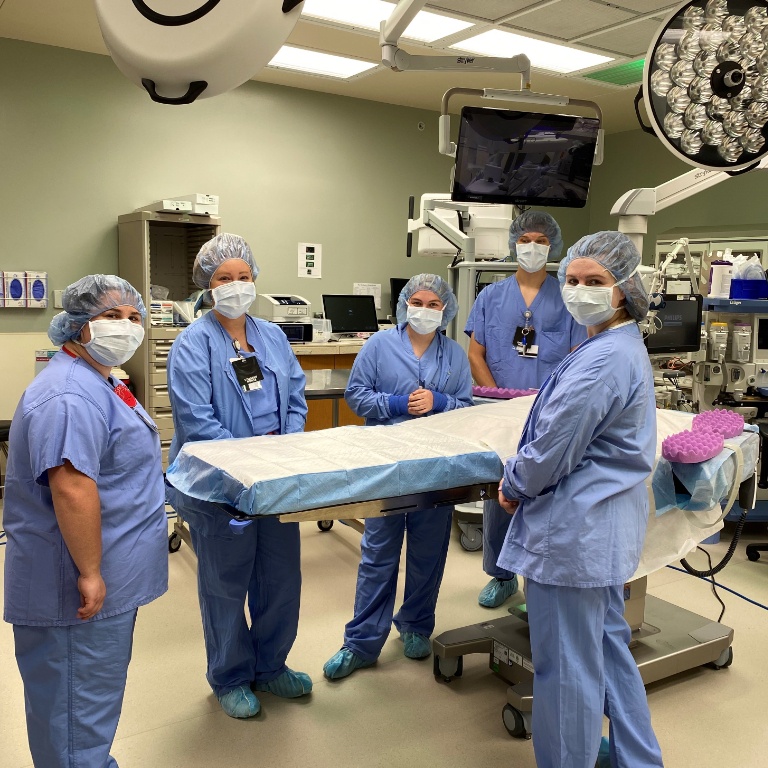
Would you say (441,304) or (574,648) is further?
(441,304)

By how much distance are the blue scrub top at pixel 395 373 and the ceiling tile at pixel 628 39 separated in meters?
2.84

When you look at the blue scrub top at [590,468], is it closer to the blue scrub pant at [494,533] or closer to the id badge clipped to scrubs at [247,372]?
the id badge clipped to scrubs at [247,372]

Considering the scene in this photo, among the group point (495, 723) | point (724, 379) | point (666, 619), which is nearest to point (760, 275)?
point (724, 379)

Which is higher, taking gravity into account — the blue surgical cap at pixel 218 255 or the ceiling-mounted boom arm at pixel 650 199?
the ceiling-mounted boom arm at pixel 650 199

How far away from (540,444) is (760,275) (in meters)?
3.14

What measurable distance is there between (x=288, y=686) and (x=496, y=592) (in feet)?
3.67

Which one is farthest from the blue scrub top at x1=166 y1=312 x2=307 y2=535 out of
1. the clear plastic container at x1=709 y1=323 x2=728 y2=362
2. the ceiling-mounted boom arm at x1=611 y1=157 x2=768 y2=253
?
the clear plastic container at x1=709 y1=323 x2=728 y2=362

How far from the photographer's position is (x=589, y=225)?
8.02 m

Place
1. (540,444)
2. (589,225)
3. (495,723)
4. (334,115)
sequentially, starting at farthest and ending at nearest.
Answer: (589,225)
(334,115)
(495,723)
(540,444)

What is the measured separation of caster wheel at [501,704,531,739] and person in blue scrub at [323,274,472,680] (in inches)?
19.7

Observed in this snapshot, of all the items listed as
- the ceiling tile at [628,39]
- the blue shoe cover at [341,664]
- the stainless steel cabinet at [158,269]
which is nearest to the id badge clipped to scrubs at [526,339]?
the blue shoe cover at [341,664]

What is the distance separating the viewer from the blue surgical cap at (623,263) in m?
1.85

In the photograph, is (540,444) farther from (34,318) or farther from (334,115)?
(334,115)

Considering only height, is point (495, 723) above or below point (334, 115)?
below
